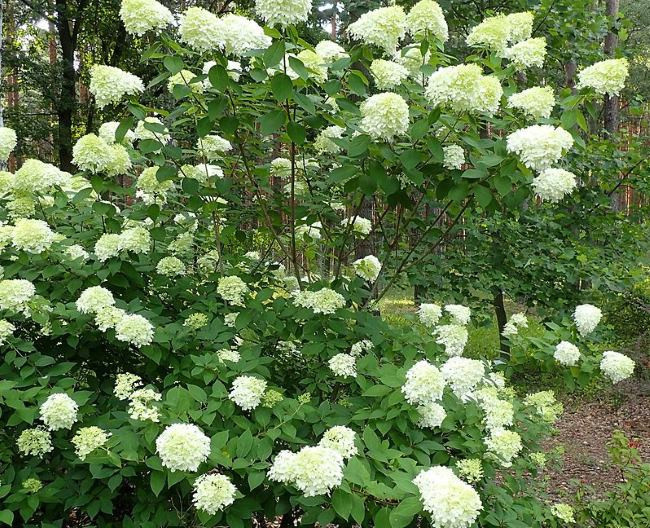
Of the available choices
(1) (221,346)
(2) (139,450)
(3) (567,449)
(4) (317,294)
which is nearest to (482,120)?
(4) (317,294)

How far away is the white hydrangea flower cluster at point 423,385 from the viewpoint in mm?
1749

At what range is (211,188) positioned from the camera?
254cm

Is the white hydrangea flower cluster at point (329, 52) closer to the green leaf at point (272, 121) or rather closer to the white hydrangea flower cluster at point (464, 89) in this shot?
the green leaf at point (272, 121)

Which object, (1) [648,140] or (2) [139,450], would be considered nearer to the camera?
(2) [139,450]

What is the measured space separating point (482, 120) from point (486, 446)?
1225mm

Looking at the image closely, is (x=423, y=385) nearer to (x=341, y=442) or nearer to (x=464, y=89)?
(x=341, y=442)

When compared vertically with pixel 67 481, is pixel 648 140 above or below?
above

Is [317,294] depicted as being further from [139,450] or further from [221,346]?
[139,450]

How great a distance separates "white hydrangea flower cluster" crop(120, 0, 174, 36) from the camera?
2.07 metres

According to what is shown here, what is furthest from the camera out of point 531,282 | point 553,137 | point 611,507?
point 531,282

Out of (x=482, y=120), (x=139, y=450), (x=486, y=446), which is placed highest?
(x=482, y=120)

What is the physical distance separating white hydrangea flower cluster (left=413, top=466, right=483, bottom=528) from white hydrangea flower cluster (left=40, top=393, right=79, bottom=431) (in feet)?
3.73

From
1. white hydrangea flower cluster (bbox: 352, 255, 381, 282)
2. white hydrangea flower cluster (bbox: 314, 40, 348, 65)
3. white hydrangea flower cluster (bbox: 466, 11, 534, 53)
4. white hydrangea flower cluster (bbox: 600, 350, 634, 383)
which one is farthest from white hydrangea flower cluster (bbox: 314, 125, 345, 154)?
white hydrangea flower cluster (bbox: 600, 350, 634, 383)

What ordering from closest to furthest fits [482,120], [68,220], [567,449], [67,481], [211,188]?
[67,481] < [482,120] < [211,188] < [68,220] < [567,449]
